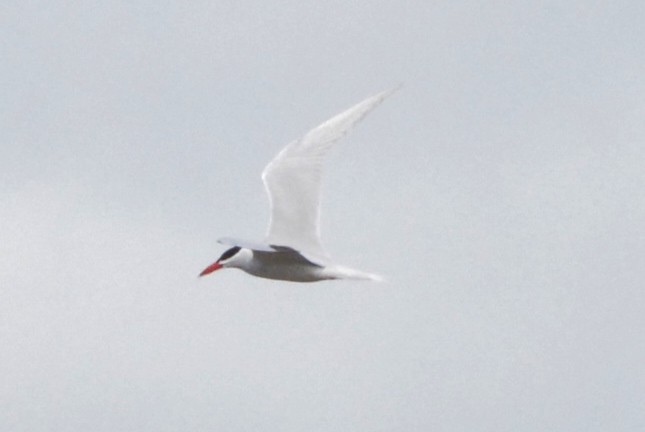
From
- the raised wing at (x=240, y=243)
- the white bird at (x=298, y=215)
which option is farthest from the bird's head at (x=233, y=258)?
the raised wing at (x=240, y=243)

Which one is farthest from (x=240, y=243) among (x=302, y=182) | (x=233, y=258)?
(x=302, y=182)

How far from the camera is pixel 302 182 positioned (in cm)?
1970

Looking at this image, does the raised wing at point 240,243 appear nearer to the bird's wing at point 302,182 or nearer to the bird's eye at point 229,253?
the bird's wing at point 302,182

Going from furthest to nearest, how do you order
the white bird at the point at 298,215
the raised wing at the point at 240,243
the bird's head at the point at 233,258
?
the bird's head at the point at 233,258 < the white bird at the point at 298,215 < the raised wing at the point at 240,243

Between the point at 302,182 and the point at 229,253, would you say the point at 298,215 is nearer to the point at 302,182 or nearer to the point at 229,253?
the point at 302,182

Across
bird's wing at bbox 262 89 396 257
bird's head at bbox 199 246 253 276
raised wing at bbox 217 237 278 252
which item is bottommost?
bird's head at bbox 199 246 253 276

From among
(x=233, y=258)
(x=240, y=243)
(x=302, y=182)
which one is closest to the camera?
(x=240, y=243)

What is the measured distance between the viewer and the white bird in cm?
1822

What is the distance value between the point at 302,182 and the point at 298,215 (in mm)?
565

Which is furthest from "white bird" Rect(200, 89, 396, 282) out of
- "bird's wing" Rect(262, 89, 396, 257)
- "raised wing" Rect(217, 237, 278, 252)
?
"raised wing" Rect(217, 237, 278, 252)

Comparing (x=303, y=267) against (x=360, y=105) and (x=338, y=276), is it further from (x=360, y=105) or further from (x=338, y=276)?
(x=360, y=105)

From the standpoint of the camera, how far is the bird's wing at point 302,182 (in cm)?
1905

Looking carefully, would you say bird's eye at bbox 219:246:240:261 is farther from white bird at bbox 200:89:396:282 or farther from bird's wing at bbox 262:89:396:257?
bird's wing at bbox 262:89:396:257

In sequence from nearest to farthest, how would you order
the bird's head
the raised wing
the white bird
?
1. the raised wing
2. the white bird
3. the bird's head
